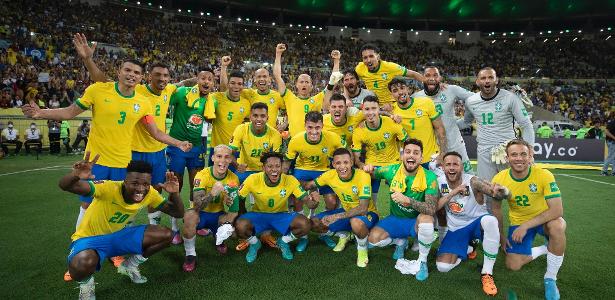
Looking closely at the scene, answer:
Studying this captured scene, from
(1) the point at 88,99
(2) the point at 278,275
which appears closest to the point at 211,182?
(2) the point at 278,275

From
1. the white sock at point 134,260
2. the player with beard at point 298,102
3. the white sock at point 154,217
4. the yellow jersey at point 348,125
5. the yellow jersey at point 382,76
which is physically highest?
the yellow jersey at point 382,76

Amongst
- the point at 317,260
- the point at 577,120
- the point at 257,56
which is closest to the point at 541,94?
the point at 577,120

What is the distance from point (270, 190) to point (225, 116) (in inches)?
70.1

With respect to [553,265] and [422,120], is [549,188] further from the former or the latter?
[422,120]

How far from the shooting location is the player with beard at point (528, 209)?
3.84 meters

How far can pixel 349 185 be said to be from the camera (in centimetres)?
495

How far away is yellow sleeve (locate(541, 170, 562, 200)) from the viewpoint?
12.8 ft

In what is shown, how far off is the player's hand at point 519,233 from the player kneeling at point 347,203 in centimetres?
160

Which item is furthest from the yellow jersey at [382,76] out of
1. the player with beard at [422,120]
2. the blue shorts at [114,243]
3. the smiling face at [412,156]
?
the blue shorts at [114,243]

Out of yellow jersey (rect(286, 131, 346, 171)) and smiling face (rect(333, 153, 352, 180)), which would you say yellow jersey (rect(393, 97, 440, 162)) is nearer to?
yellow jersey (rect(286, 131, 346, 171))

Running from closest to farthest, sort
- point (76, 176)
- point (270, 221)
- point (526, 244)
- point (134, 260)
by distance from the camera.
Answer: point (76, 176) < point (134, 260) < point (526, 244) < point (270, 221)

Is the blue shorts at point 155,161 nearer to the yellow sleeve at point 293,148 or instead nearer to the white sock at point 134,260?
the white sock at point 134,260

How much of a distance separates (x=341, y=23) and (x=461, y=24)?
14245 millimetres

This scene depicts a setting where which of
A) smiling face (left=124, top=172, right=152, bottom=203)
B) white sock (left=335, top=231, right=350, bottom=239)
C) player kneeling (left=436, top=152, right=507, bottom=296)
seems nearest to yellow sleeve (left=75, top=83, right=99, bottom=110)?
smiling face (left=124, top=172, right=152, bottom=203)
